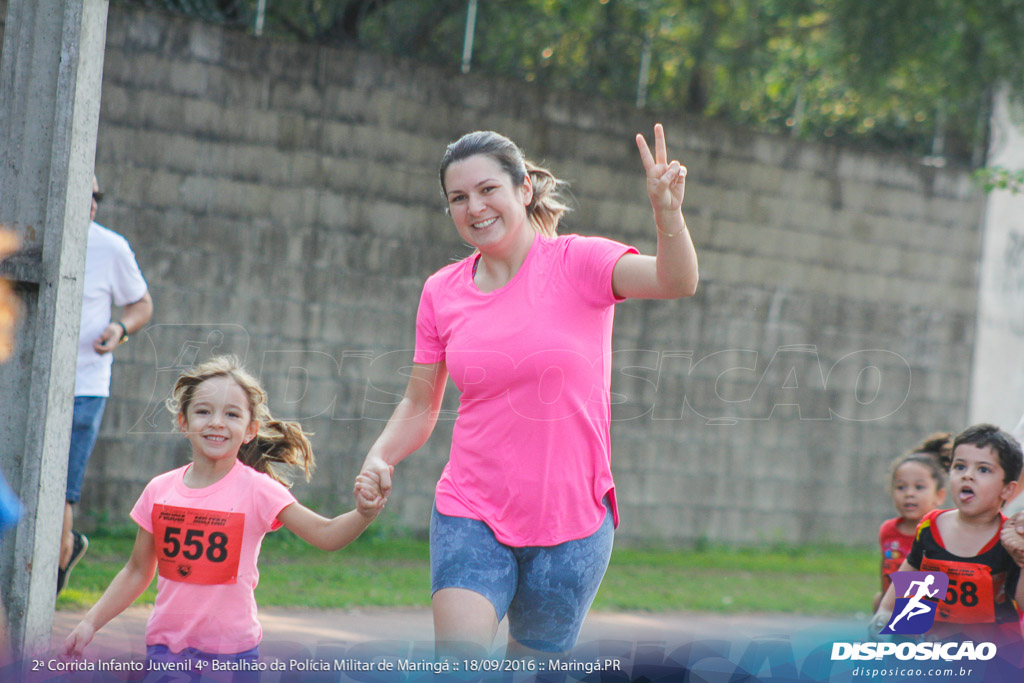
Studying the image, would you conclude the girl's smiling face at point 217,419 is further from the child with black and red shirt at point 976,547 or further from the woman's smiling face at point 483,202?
the child with black and red shirt at point 976,547

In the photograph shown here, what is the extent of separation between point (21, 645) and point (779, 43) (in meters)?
8.49

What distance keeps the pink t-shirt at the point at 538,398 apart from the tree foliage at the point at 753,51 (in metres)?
5.00

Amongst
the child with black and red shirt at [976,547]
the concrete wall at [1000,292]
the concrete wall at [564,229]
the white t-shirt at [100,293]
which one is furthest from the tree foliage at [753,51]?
the child with black and red shirt at [976,547]

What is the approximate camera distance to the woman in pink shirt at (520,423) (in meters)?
2.84

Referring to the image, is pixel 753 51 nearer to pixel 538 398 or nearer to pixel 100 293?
pixel 100 293

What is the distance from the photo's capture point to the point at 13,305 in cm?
295

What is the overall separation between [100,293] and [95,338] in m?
0.22

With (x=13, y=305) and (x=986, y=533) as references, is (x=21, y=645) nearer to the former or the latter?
(x=13, y=305)

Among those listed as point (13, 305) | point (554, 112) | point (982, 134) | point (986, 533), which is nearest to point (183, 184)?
point (554, 112)

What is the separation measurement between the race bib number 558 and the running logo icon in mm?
2060

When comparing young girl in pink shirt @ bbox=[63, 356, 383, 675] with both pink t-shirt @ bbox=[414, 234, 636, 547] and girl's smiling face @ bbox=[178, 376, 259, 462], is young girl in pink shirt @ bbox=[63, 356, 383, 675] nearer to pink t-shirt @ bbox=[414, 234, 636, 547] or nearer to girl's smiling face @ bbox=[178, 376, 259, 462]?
girl's smiling face @ bbox=[178, 376, 259, 462]

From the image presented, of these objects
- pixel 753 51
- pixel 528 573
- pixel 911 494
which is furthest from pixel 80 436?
pixel 753 51

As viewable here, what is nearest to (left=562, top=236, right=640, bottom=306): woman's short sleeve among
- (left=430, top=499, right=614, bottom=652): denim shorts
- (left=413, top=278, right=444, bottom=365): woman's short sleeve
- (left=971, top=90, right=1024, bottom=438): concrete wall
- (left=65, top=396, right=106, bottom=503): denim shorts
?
(left=413, top=278, right=444, bottom=365): woman's short sleeve

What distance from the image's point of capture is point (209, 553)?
9.91 ft
